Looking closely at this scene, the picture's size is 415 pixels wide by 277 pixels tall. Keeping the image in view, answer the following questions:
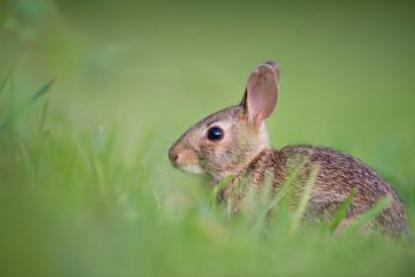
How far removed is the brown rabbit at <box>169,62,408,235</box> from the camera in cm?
508

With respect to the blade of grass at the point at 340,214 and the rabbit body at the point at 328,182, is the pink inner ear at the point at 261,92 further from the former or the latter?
the blade of grass at the point at 340,214

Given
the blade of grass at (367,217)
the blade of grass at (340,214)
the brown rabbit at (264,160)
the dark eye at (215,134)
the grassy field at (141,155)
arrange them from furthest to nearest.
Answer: the dark eye at (215,134) → the brown rabbit at (264,160) → the blade of grass at (340,214) → the blade of grass at (367,217) → the grassy field at (141,155)

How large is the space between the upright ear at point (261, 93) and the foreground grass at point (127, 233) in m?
0.95

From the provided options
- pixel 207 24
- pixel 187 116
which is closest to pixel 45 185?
pixel 187 116

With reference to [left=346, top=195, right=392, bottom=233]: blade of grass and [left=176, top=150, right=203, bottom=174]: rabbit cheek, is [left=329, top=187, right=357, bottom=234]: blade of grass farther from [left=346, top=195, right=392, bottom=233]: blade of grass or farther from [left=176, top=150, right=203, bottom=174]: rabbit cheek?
[left=176, top=150, right=203, bottom=174]: rabbit cheek

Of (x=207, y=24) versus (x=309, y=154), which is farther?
(x=207, y=24)

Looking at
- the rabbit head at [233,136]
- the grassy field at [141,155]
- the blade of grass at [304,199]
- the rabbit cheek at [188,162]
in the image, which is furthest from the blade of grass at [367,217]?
the rabbit cheek at [188,162]

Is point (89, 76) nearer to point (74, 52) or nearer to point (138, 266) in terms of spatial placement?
point (74, 52)

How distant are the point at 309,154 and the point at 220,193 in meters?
0.72

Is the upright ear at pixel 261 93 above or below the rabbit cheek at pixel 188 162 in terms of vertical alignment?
above

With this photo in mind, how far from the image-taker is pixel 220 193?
568 centimetres

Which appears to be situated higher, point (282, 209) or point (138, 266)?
point (282, 209)

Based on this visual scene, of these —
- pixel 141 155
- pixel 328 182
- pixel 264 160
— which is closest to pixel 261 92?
pixel 264 160

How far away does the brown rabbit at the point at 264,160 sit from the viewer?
5.08m
